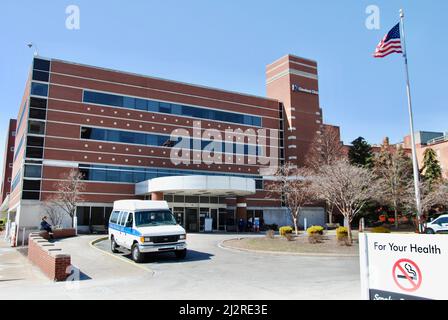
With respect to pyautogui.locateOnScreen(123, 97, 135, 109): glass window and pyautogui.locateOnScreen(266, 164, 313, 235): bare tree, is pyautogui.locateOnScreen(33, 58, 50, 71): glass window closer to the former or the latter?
pyautogui.locateOnScreen(123, 97, 135, 109): glass window

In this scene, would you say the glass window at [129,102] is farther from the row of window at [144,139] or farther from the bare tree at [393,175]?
the bare tree at [393,175]

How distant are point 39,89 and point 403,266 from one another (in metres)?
40.7

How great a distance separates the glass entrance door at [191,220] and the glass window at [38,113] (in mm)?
17538

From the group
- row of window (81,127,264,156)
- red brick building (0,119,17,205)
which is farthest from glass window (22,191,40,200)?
red brick building (0,119,17,205)

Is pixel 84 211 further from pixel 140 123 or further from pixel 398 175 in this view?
pixel 398 175

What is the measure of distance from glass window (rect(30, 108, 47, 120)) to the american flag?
31.9 m

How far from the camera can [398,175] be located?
4238 cm

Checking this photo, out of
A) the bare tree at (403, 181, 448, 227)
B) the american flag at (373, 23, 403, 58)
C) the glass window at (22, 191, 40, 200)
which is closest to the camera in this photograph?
the american flag at (373, 23, 403, 58)

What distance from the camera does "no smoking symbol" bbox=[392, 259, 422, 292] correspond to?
438cm

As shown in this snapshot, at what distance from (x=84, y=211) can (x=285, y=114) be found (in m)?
29.4

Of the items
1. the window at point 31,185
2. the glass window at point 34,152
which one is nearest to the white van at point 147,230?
the window at point 31,185

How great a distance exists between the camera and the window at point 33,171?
37153mm
